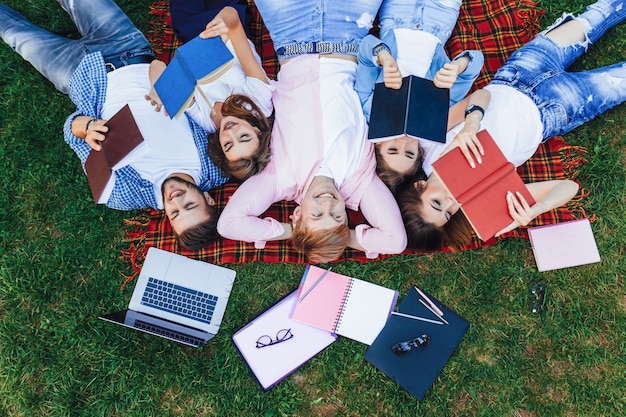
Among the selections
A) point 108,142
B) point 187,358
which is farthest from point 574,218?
point 108,142

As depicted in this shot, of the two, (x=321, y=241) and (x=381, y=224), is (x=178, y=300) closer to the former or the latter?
(x=321, y=241)

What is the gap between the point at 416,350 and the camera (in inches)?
130

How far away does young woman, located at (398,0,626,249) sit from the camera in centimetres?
311

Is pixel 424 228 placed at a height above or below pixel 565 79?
below

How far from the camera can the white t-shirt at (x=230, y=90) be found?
325 cm

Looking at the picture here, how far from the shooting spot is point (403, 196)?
322 centimetres

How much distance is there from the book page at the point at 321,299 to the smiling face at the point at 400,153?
90 cm

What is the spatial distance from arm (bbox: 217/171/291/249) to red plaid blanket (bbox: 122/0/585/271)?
281 mm

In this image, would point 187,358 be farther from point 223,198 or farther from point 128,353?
point 223,198

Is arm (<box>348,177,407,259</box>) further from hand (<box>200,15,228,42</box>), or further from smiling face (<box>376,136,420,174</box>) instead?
hand (<box>200,15,228,42</box>)

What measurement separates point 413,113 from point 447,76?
35cm

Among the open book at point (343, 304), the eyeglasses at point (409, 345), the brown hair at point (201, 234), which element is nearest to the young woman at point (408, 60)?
the open book at point (343, 304)

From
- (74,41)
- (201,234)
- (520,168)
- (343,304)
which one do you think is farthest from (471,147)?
(74,41)

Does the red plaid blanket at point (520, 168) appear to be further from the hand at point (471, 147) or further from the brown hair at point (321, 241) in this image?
the hand at point (471, 147)
